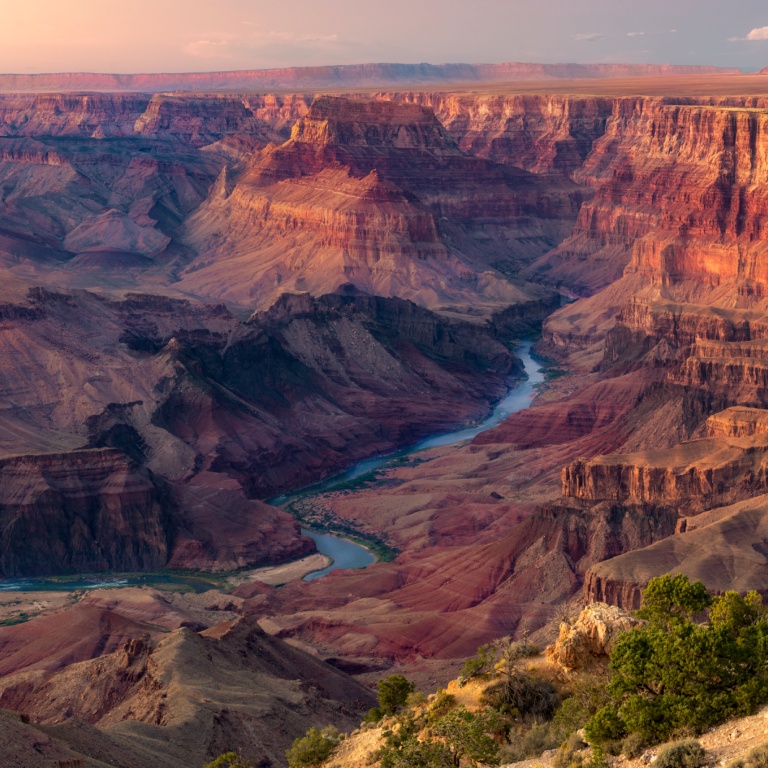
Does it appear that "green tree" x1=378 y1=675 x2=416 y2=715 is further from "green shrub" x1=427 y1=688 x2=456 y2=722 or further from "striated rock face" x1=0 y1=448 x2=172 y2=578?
"striated rock face" x1=0 y1=448 x2=172 y2=578

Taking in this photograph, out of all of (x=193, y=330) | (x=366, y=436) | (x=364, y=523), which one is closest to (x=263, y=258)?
(x=193, y=330)

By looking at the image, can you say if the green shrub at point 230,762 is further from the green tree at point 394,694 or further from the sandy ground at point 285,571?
the sandy ground at point 285,571

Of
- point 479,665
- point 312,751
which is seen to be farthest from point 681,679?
point 312,751

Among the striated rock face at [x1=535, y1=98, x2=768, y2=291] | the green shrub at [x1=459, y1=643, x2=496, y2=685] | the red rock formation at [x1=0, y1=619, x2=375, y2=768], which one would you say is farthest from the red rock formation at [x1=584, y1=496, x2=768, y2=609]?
the striated rock face at [x1=535, y1=98, x2=768, y2=291]

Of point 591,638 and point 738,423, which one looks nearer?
point 591,638

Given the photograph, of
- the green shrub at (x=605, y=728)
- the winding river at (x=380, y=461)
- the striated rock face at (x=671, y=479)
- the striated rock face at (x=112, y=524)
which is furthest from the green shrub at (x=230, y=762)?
the striated rock face at (x=112, y=524)

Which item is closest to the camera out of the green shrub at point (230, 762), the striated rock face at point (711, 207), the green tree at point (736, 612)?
the green tree at point (736, 612)

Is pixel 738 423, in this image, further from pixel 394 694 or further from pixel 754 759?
pixel 754 759
